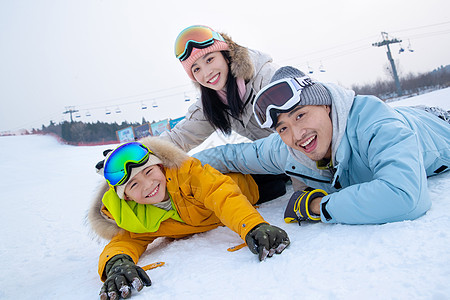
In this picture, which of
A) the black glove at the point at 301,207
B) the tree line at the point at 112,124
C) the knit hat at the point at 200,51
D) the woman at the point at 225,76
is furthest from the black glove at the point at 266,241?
the tree line at the point at 112,124

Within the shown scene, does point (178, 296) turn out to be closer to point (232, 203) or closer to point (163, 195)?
Answer: point (232, 203)

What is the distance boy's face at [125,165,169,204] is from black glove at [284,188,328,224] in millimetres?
933

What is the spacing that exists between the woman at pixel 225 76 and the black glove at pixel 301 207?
41.5 inches

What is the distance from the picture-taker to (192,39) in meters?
2.66

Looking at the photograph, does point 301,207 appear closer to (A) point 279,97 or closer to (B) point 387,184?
(B) point 387,184

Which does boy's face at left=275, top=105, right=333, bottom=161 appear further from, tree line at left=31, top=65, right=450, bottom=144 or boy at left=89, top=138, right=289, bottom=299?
tree line at left=31, top=65, right=450, bottom=144

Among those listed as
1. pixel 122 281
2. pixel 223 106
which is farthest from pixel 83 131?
pixel 122 281

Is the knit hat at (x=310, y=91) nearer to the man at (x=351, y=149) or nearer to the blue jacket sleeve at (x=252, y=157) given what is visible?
the man at (x=351, y=149)

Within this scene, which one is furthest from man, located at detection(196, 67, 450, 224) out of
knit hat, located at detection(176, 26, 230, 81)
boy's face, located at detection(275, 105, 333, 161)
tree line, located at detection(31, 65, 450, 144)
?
tree line, located at detection(31, 65, 450, 144)

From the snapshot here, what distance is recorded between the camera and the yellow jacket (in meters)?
2.02

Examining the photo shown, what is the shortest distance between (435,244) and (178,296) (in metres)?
1.04

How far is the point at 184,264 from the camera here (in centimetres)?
168

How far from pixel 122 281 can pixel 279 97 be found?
132 centimetres

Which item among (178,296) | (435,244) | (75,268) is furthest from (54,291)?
(435,244)
